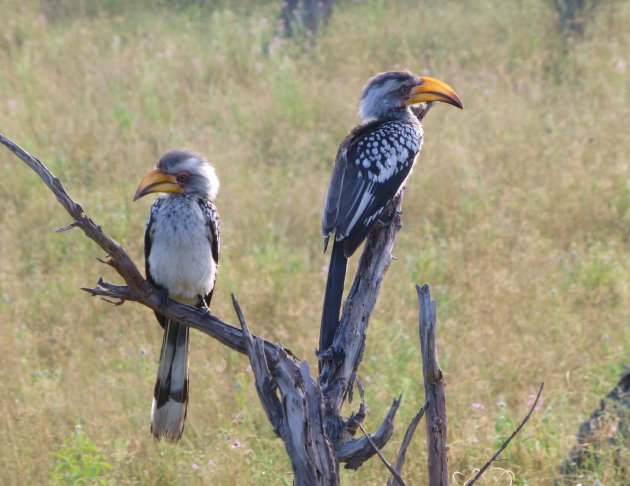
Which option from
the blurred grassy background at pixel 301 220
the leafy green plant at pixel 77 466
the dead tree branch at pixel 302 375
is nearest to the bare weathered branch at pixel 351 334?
the dead tree branch at pixel 302 375

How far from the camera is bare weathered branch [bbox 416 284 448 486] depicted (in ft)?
9.79

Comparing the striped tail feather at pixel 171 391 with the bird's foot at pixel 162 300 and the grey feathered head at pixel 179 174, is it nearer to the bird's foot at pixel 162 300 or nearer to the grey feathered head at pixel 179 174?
the bird's foot at pixel 162 300

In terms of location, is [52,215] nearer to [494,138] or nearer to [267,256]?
[267,256]

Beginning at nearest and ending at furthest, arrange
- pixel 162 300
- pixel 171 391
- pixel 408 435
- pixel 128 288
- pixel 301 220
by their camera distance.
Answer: pixel 408 435, pixel 128 288, pixel 162 300, pixel 171 391, pixel 301 220

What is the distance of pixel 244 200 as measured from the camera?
7133mm

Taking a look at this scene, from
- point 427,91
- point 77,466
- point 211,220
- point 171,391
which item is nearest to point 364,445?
point 171,391

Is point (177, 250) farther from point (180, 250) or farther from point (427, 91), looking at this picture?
point (427, 91)

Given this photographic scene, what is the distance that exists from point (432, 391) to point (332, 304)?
60 cm

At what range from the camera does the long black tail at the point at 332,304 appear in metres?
3.42

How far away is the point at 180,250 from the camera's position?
3934mm

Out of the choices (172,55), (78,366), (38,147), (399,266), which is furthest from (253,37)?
(78,366)

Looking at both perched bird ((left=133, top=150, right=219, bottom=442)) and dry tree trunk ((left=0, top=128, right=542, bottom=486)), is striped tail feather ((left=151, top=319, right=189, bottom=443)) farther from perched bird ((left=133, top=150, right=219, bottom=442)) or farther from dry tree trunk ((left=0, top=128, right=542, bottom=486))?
dry tree trunk ((left=0, top=128, right=542, bottom=486))

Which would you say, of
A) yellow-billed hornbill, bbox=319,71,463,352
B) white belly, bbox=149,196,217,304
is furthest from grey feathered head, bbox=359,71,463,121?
white belly, bbox=149,196,217,304

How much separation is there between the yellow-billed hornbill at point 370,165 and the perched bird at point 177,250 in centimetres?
55
